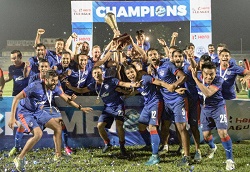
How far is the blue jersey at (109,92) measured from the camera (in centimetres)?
627

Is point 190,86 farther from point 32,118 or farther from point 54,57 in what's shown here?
point 54,57

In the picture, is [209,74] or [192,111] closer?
[209,74]

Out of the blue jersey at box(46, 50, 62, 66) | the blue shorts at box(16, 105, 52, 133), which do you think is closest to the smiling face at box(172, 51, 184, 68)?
the blue shorts at box(16, 105, 52, 133)

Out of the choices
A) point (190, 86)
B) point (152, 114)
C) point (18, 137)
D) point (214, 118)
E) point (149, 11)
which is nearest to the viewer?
point (214, 118)

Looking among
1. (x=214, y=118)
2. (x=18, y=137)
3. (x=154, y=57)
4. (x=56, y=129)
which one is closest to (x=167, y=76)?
(x=154, y=57)

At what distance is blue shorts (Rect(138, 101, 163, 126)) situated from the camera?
18.3ft

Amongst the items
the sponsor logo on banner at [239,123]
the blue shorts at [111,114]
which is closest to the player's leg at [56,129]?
the blue shorts at [111,114]

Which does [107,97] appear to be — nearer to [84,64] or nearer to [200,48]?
[84,64]

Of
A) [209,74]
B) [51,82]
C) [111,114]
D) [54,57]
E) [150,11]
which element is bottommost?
[111,114]

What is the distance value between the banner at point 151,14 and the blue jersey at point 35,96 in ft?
31.2

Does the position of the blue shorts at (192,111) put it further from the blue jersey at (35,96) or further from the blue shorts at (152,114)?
the blue jersey at (35,96)

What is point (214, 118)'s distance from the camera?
17.5 feet

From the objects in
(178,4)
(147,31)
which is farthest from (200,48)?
(147,31)

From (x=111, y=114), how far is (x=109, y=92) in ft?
1.40
